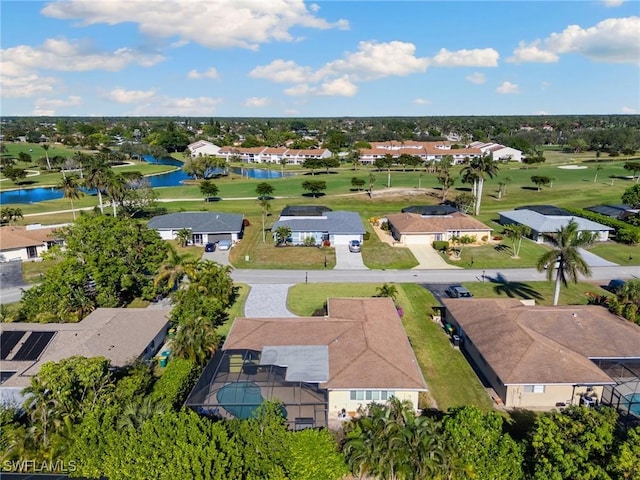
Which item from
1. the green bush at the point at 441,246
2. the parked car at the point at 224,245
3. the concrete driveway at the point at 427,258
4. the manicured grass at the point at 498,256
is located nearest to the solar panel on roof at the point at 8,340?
the parked car at the point at 224,245

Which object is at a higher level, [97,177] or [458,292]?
[97,177]

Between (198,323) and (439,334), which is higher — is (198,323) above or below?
above

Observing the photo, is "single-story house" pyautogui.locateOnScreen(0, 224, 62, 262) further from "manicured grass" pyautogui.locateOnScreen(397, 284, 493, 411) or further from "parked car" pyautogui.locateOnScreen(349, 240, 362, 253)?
"manicured grass" pyautogui.locateOnScreen(397, 284, 493, 411)

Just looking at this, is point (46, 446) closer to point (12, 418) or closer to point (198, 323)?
point (12, 418)

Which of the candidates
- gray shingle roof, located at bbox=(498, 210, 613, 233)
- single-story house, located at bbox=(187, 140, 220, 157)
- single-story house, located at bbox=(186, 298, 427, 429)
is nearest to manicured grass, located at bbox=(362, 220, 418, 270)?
gray shingle roof, located at bbox=(498, 210, 613, 233)

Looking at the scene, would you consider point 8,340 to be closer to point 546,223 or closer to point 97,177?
point 97,177

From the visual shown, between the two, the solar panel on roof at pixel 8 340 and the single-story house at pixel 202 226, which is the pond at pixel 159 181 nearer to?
the single-story house at pixel 202 226

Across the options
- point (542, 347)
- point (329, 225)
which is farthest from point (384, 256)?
point (542, 347)

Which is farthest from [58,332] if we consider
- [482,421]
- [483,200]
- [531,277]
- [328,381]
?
[483,200]
